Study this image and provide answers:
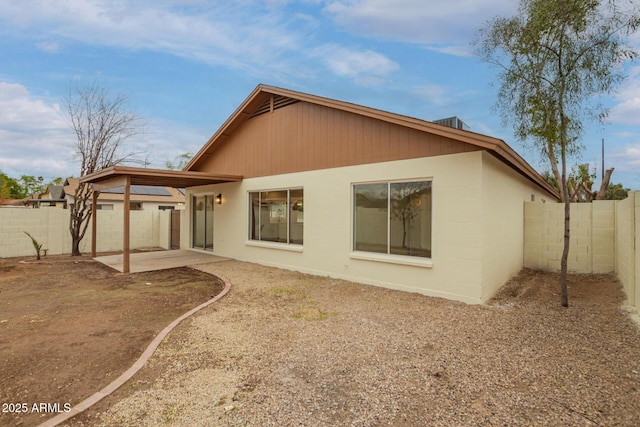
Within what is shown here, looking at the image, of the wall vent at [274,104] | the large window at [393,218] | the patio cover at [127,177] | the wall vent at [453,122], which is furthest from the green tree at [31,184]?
the wall vent at [453,122]

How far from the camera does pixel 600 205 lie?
8.25m

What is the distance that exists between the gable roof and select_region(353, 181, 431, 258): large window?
1.12m

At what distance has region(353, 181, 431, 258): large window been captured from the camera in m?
6.19

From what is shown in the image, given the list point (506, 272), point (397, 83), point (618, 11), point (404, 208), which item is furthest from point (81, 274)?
point (397, 83)

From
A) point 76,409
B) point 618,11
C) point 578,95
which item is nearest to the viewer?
point 76,409

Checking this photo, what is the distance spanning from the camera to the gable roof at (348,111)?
17.4 feet

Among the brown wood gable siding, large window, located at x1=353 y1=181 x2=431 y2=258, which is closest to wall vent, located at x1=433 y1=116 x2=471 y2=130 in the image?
the brown wood gable siding

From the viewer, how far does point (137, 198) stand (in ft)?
70.9

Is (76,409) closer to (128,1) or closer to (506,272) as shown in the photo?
(506,272)

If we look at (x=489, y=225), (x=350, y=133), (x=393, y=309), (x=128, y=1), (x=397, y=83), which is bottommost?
(x=393, y=309)

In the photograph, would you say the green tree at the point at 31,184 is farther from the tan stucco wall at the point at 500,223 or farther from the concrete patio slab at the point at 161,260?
the tan stucco wall at the point at 500,223

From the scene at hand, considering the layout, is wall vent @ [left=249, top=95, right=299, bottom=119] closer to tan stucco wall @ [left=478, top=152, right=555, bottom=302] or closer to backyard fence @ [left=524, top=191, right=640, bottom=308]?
tan stucco wall @ [left=478, top=152, right=555, bottom=302]

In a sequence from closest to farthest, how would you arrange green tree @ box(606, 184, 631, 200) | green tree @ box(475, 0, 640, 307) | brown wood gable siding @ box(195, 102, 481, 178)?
green tree @ box(475, 0, 640, 307), brown wood gable siding @ box(195, 102, 481, 178), green tree @ box(606, 184, 631, 200)

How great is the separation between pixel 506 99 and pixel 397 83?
38.8 ft
